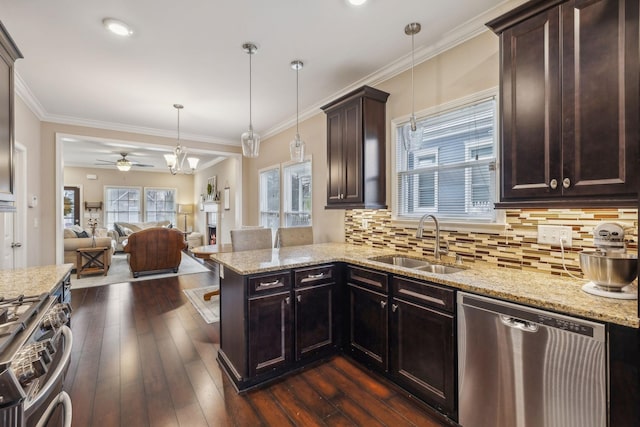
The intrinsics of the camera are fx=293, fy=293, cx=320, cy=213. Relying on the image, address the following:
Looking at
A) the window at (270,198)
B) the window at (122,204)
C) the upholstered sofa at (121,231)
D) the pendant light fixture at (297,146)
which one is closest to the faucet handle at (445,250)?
the pendant light fixture at (297,146)

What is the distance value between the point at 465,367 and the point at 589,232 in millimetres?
1061

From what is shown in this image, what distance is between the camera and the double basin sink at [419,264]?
227 cm

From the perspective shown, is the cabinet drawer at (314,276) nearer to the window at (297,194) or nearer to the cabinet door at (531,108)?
the cabinet door at (531,108)

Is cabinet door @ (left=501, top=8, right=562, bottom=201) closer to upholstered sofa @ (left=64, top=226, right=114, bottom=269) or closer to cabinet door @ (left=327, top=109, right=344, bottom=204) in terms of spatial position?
cabinet door @ (left=327, top=109, right=344, bottom=204)

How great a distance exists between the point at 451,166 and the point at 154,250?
5.25 meters

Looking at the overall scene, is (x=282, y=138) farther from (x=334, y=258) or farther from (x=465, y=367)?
(x=465, y=367)

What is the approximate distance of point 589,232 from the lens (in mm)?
1699

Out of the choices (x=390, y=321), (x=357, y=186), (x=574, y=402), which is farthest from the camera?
(x=357, y=186)

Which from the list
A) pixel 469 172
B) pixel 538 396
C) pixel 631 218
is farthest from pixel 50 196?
pixel 631 218

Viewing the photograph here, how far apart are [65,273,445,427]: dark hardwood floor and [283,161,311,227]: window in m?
2.05

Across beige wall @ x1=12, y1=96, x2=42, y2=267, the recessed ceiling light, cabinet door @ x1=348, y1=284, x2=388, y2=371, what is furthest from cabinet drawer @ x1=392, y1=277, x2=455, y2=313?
beige wall @ x1=12, y1=96, x2=42, y2=267

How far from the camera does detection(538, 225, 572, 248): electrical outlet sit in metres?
1.78

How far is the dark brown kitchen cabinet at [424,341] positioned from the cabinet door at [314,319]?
56 cm

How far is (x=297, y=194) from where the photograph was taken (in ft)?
15.3
